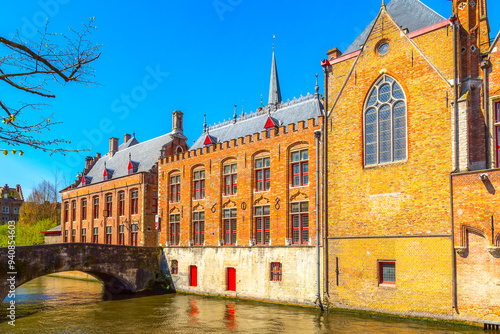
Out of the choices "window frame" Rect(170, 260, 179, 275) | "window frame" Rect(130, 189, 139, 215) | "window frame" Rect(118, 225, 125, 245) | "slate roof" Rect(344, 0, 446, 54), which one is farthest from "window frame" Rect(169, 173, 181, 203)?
"slate roof" Rect(344, 0, 446, 54)

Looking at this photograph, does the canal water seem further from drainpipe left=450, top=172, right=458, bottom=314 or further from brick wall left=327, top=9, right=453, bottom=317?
brick wall left=327, top=9, right=453, bottom=317

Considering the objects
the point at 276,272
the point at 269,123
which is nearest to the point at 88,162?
the point at 269,123

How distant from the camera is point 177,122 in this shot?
33562mm

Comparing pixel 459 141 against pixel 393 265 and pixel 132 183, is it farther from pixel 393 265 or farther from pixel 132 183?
pixel 132 183

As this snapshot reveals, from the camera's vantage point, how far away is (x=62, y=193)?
40.5 meters

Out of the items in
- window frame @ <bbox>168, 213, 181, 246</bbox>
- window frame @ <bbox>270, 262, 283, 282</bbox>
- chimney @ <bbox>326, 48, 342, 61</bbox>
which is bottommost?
window frame @ <bbox>270, 262, 283, 282</bbox>

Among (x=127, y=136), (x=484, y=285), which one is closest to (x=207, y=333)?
(x=484, y=285)

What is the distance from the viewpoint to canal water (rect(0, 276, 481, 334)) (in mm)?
15398

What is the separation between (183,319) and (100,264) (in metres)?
8.62

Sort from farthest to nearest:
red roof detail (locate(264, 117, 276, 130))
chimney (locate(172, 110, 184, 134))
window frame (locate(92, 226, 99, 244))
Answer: window frame (locate(92, 226, 99, 244)) < chimney (locate(172, 110, 184, 134)) < red roof detail (locate(264, 117, 276, 130))

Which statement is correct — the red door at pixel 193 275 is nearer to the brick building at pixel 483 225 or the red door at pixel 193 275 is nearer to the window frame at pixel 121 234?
the window frame at pixel 121 234

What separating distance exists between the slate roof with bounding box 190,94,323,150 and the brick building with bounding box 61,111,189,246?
3.97m

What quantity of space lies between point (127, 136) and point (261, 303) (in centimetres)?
2470

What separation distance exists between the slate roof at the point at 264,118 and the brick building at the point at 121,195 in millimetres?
3966
